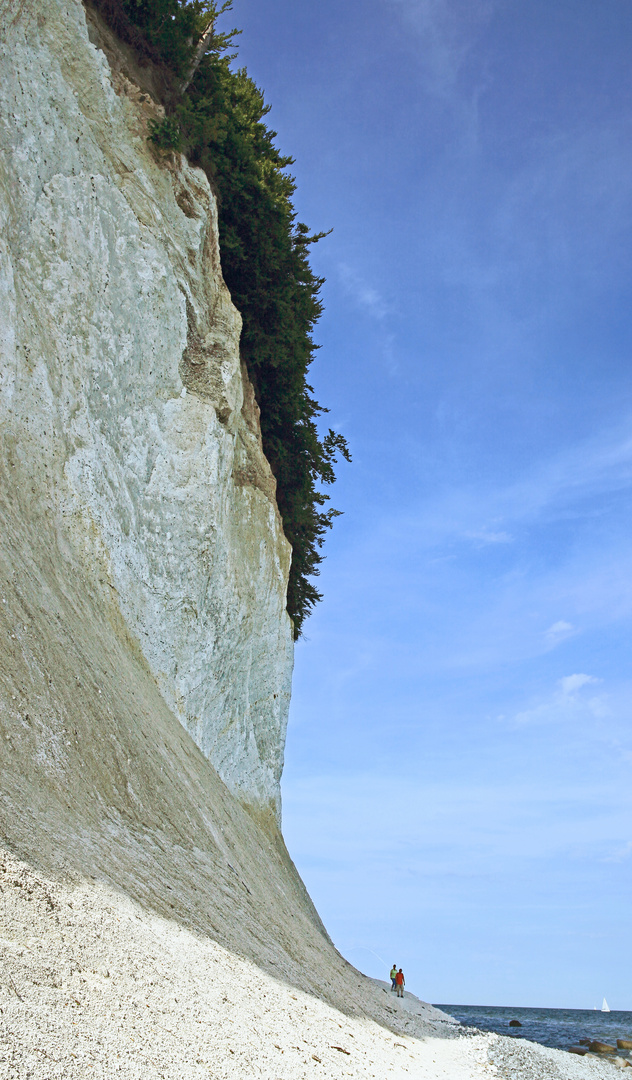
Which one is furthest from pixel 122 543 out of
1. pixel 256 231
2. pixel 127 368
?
pixel 256 231

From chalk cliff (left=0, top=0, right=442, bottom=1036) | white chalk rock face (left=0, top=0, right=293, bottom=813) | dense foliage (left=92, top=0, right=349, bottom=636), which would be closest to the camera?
chalk cliff (left=0, top=0, right=442, bottom=1036)

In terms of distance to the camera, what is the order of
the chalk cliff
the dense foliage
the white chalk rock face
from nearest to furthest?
the chalk cliff
the white chalk rock face
the dense foliage

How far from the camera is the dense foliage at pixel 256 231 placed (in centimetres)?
1720

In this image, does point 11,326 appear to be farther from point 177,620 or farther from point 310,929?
point 310,929

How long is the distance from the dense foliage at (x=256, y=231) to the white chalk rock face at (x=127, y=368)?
67.3 inches

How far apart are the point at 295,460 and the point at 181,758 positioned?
12.4m

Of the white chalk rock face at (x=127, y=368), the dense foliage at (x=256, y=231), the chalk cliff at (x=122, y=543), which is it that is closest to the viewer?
the chalk cliff at (x=122, y=543)

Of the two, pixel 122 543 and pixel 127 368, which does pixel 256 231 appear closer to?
pixel 127 368

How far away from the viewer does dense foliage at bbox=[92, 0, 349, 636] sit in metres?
17.2

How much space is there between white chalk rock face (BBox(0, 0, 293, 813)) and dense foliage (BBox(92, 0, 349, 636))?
171cm

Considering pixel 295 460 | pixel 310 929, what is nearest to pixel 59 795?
pixel 310 929

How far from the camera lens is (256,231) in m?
20.1

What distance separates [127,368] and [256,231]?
24.2 feet

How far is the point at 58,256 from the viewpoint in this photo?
1395cm
